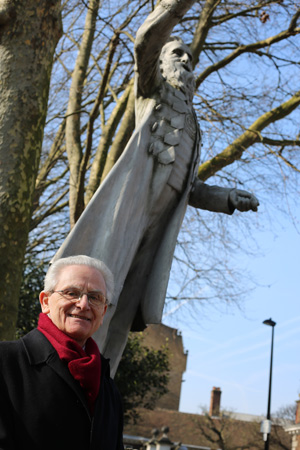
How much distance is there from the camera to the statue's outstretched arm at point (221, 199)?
4535mm

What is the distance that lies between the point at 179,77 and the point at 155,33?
1.84 ft

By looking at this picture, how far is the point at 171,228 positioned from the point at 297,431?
123 feet

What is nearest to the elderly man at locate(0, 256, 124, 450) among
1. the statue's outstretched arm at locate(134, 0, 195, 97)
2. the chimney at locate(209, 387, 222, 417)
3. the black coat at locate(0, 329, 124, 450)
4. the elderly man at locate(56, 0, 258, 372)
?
the black coat at locate(0, 329, 124, 450)

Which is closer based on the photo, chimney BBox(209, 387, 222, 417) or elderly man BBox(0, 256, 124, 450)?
elderly man BBox(0, 256, 124, 450)

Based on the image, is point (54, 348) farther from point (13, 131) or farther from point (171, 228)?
point (13, 131)

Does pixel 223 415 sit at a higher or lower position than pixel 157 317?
higher

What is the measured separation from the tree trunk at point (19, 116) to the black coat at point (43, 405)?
7.75ft

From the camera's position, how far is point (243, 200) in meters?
4.54

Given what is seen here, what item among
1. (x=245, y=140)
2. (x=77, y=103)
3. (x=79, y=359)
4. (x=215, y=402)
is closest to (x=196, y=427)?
(x=215, y=402)

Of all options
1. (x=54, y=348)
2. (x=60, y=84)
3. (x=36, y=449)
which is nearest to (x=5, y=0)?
(x=54, y=348)

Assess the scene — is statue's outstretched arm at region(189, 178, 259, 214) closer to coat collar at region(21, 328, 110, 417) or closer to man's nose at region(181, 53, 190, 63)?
man's nose at region(181, 53, 190, 63)

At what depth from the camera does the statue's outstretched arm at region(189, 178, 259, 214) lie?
454cm

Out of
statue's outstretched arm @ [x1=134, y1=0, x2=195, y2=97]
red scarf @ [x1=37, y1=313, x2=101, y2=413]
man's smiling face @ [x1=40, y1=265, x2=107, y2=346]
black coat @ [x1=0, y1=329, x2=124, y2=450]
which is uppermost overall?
statue's outstretched arm @ [x1=134, y1=0, x2=195, y2=97]

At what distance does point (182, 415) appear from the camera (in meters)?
39.4
